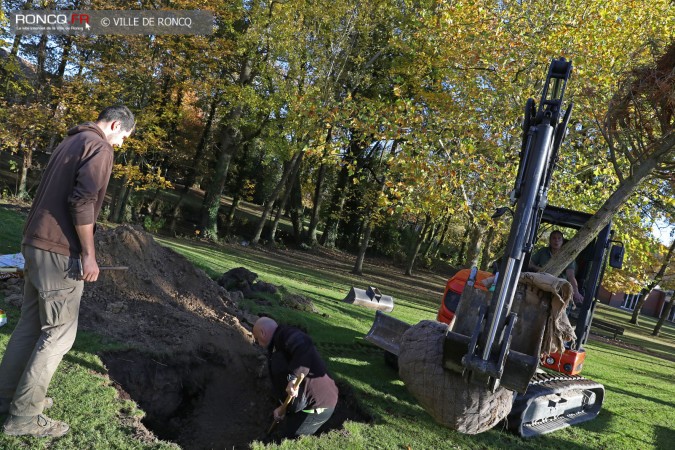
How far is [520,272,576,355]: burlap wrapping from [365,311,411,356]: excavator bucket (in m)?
2.52

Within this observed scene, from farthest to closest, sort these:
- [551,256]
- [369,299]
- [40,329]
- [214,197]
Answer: [214,197]
[369,299]
[551,256]
[40,329]

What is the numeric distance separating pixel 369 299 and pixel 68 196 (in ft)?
31.2

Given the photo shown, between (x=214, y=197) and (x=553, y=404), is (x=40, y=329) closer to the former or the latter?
(x=553, y=404)

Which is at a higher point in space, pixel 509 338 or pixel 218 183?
pixel 218 183

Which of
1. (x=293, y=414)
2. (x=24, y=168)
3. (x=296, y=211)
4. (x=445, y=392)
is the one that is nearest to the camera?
(x=445, y=392)

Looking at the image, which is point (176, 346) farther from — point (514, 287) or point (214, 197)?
point (214, 197)

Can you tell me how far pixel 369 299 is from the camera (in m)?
12.3

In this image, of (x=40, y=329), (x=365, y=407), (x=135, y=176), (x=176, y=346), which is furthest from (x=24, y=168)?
(x=365, y=407)

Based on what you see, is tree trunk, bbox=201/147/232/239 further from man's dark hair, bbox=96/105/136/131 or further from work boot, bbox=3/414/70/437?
work boot, bbox=3/414/70/437

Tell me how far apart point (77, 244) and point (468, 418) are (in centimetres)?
343

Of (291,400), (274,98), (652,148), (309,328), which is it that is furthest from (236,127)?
(291,400)

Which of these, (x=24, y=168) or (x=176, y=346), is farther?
(x=24, y=168)

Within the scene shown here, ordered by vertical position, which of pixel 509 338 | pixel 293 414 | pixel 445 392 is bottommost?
pixel 293 414

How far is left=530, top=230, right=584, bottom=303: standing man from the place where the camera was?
23.0ft
